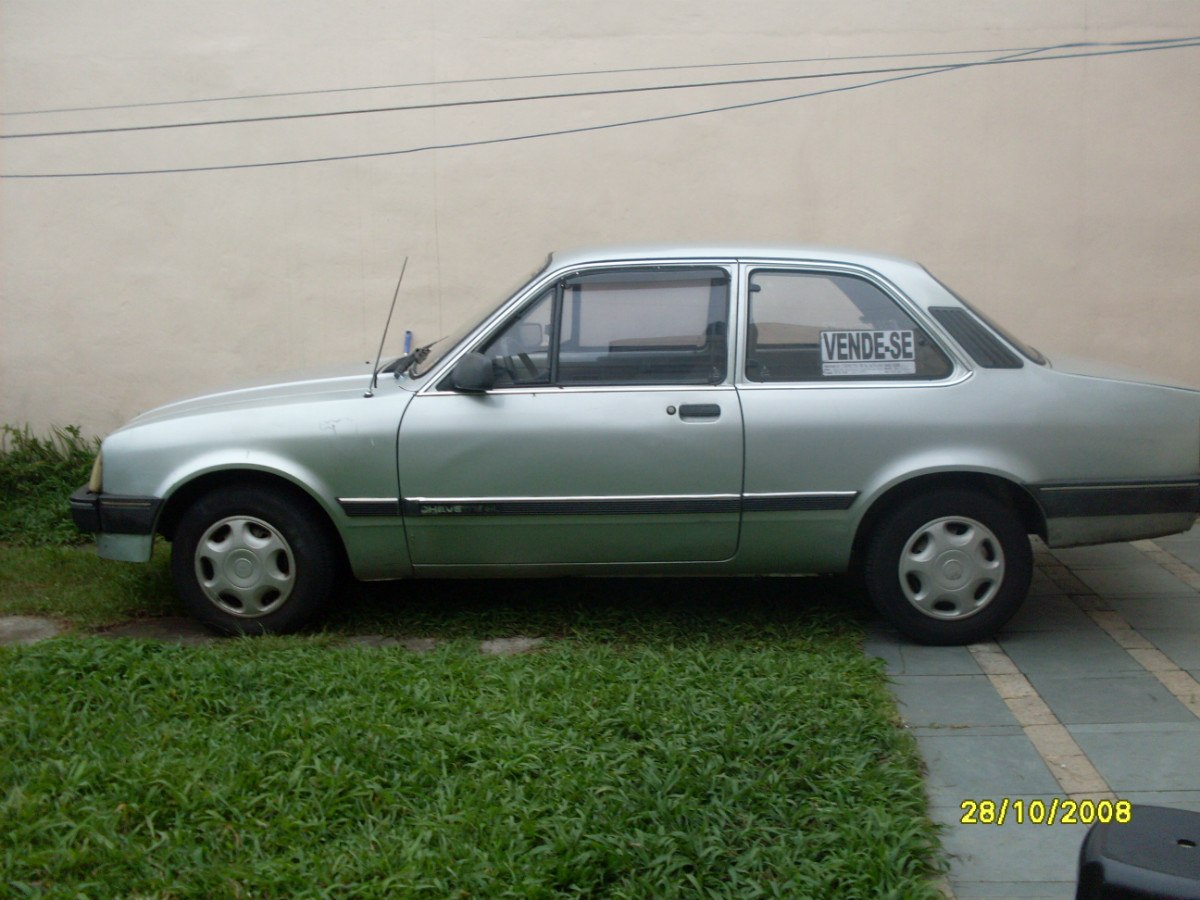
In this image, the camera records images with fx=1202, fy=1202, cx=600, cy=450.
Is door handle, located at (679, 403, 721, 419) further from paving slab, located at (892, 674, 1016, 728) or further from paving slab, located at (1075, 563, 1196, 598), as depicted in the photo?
paving slab, located at (1075, 563, 1196, 598)

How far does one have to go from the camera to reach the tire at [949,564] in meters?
4.84

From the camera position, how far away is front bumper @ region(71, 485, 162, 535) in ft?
16.3

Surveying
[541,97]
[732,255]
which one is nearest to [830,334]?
[732,255]

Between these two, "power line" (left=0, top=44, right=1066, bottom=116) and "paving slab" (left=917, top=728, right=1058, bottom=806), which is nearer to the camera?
"paving slab" (left=917, top=728, right=1058, bottom=806)

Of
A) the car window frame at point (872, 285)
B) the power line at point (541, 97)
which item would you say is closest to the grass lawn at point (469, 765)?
the car window frame at point (872, 285)

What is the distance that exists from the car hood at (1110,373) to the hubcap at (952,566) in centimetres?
77

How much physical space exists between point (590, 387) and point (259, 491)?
1443 millimetres

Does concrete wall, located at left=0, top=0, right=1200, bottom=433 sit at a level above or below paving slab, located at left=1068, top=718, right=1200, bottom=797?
above

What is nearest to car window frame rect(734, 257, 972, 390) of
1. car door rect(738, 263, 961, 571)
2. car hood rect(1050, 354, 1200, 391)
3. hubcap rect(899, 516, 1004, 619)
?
car door rect(738, 263, 961, 571)

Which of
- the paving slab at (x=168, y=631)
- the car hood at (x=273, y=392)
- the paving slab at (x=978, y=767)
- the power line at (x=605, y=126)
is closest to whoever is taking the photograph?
the paving slab at (x=978, y=767)

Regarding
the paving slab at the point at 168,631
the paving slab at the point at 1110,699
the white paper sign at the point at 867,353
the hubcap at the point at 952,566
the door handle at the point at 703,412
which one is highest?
the white paper sign at the point at 867,353

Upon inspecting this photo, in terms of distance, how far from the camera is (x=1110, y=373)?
198 inches

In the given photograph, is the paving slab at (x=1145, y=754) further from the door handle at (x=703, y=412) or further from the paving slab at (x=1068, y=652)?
the door handle at (x=703, y=412)

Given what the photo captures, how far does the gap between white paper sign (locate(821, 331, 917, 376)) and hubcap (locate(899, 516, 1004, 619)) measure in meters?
0.65
